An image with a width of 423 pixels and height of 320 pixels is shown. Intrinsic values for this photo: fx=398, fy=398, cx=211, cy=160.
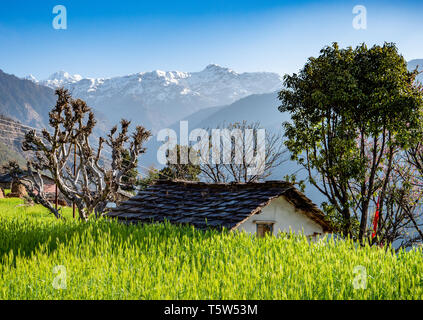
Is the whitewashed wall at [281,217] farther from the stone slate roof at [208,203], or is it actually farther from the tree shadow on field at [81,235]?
the tree shadow on field at [81,235]

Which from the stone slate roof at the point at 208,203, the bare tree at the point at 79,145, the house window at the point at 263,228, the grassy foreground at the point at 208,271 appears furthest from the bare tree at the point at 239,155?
the grassy foreground at the point at 208,271

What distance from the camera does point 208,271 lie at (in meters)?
6.83

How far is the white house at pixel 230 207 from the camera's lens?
11.9m

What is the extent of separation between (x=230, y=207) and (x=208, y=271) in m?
5.51

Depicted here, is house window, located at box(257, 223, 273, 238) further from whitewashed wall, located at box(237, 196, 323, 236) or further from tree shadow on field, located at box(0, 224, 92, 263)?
tree shadow on field, located at box(0, 224, 92, 263)

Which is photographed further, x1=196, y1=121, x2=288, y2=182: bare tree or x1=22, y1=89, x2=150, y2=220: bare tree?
x1=196, y1=121, x2=288, y2=182: bare tree

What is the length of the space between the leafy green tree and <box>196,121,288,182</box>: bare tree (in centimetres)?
1616

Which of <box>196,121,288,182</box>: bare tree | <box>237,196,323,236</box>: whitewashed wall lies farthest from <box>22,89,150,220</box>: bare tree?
<box>196,121,288,182</box>: bare tree

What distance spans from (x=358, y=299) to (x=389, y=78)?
40.1 feet

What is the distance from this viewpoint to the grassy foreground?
5559 mm

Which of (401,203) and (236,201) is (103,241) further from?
(401,203)

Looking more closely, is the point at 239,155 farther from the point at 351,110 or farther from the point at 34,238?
the point at 34,238
